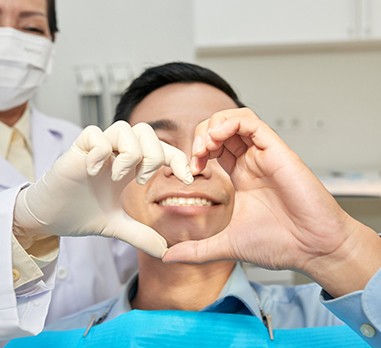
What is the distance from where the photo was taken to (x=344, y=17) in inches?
100

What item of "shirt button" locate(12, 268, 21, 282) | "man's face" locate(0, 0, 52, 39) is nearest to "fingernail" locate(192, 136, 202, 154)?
"shirt button" locate(12, 268, 21, 282)

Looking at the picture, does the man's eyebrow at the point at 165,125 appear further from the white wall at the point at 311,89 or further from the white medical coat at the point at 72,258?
the white wall at the point at 311,89

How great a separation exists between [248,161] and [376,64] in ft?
7.60

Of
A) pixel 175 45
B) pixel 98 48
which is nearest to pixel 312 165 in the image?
pixel 175 45

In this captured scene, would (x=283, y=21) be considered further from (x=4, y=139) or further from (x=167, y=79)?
(x=4, y=139)

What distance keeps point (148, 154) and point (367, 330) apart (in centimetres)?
46

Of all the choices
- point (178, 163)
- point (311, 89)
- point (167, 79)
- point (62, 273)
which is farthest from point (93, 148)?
point (311, 89)

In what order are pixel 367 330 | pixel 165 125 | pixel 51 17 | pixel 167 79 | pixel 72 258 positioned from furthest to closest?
pixel 51 17 → pixel 72 258 → pixel 167 79 → pixel 165 125 → pixel 367 330

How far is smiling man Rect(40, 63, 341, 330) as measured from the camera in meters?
1.13

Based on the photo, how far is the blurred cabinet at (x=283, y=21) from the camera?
2.54 metres

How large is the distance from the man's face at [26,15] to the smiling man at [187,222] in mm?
431

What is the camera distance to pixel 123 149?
29.5 inches

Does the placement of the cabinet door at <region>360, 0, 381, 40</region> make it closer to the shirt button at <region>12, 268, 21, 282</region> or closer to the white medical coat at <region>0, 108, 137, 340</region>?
the white medical coat at <region>0, 108, 137, 340</region>

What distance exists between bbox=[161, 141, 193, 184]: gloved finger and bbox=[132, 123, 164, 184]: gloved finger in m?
0.04
